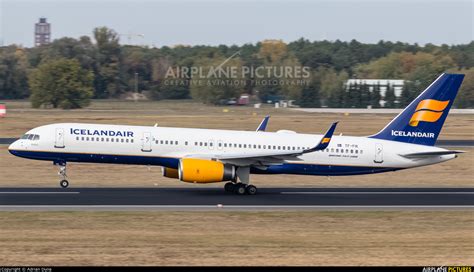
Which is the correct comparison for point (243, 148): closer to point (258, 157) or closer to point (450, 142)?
point (258, 157)

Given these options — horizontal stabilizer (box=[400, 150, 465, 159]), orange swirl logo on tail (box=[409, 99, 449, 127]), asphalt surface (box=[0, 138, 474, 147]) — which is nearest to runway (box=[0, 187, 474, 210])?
horizontal stabilizer (box=[400, 150, 465, 159])

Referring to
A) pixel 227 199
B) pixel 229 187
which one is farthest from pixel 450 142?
pixel 227 199

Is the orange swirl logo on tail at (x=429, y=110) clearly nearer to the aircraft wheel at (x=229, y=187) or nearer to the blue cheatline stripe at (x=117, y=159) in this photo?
the blue cheatline stripe at (x=117, y=159)

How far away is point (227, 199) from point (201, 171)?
170 centimetres

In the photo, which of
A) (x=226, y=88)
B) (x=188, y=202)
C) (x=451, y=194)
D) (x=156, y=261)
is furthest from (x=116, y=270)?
(x=226, y=88)

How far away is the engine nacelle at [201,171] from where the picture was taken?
118ft

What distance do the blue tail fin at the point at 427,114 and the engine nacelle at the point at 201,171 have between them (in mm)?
9385

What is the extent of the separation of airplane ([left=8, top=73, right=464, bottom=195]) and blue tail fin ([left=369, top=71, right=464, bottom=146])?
50 millimetres

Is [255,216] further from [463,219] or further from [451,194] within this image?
[451,194]

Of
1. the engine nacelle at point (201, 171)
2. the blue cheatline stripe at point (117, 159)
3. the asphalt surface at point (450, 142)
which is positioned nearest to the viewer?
the engine nacelle at point (201, 171)

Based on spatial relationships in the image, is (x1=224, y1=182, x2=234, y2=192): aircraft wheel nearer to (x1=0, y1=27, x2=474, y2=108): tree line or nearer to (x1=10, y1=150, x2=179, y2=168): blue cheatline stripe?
(x1=10, y1=150, x2=179, y2=168): blue cheatline stripe

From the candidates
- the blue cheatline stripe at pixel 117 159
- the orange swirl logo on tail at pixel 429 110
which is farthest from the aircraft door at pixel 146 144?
the orange swirl logo on tail at pixel 429 110

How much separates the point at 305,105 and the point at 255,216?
92.5 m

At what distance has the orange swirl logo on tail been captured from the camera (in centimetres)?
4041
